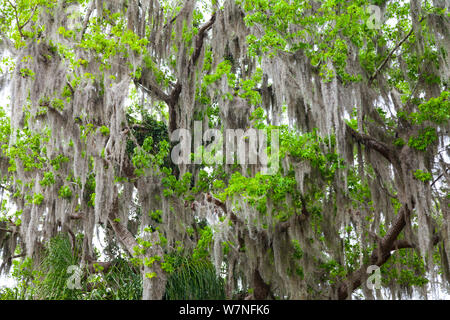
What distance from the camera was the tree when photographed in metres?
8.80

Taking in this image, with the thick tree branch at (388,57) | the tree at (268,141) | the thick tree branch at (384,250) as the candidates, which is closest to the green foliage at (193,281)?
the tree at (268,141)

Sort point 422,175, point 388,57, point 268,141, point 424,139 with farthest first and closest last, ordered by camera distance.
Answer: point 388,57 → point 268,141 → point 424,139 → point 422,175

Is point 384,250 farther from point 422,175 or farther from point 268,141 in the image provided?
point 268,141

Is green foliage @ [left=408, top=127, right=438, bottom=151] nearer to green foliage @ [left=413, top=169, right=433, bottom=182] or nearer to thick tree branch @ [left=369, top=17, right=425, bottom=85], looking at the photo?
green foliage @ [left=413, top=169, right=433, bottom=182]

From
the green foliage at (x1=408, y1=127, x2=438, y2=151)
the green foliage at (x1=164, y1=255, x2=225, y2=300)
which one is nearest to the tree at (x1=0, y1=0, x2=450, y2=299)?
the green foliage at (x1=408, y1=127, x2=438, y2=151)

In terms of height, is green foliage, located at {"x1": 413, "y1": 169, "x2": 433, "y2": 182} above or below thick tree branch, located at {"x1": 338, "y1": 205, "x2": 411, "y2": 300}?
above

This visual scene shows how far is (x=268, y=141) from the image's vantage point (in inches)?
356

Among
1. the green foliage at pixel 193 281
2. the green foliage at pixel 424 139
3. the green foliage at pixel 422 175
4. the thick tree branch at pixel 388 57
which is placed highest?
the thick tree branch at pixel 388 57

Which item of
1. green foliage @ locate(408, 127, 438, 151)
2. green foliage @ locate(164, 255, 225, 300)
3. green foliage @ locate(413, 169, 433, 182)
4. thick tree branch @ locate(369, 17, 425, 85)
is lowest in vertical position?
green foliage @ locate(164, 255, 225, 300)

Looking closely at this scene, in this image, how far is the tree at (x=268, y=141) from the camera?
8805 millimetres

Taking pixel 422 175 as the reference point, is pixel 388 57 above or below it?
above

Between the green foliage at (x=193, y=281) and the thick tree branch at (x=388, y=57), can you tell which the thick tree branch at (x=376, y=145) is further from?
the green foliage at (x=193, y=281)

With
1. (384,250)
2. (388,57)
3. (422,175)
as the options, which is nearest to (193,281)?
(384,250)
